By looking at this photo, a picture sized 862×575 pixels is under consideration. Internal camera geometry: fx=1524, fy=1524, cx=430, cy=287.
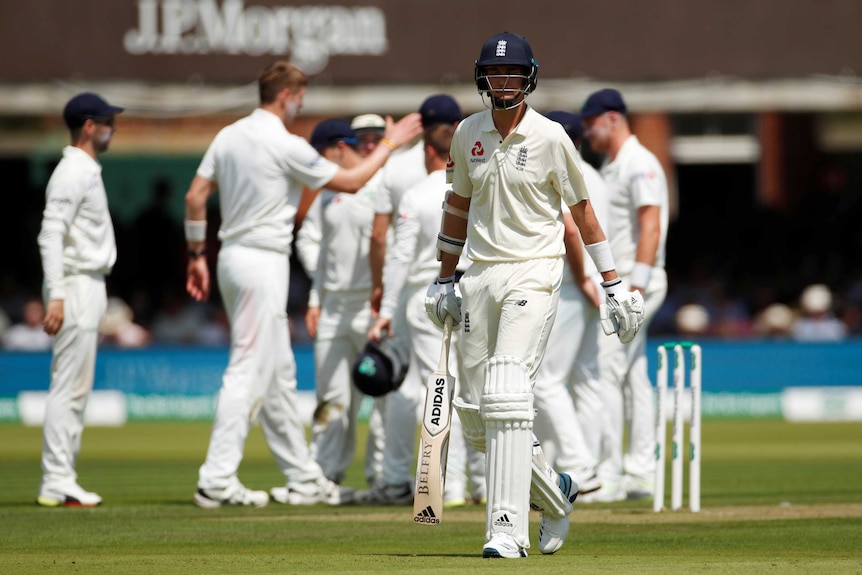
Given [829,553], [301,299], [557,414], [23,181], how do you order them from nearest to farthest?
[829,553], [557,414], [301,299], [23,181]

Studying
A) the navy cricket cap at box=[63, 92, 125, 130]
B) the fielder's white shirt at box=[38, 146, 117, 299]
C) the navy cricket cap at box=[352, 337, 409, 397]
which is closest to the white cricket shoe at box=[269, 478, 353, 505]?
the navy cricket cap at box=[352, 337, 409, 397]

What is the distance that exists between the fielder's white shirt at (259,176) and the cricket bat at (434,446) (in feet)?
8.34

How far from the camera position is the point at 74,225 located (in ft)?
28.3

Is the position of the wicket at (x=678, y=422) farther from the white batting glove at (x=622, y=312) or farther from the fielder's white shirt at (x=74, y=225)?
the fielder's white shirt at (x=74, y=225)

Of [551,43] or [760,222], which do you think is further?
[760,222]

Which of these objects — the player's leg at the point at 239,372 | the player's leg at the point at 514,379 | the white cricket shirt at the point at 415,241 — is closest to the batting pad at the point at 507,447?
the player's leg at the point at 514,379

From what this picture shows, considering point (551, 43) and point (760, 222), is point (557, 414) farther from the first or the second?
point (760, 222)

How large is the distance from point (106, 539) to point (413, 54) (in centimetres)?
1225

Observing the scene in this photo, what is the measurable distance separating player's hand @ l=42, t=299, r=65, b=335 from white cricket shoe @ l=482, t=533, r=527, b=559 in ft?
11.3

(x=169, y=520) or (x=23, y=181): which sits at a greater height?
(x=23, y=181)

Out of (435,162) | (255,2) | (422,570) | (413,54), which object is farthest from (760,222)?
(422,570)

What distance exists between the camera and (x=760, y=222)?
67.5 feet

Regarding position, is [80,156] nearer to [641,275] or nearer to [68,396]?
[68,396]

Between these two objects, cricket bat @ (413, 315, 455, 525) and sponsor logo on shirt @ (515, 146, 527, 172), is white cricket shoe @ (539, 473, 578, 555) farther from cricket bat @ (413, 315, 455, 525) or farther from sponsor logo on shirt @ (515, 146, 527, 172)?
sponsor logo on shirt @ (515, 146, 527, 172)
